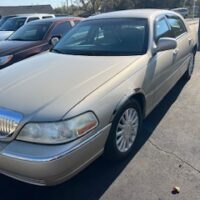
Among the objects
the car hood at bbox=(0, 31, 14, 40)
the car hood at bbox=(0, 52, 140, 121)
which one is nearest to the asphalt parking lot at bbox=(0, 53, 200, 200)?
the car hood at bbox=(0, 52, 140, 121)

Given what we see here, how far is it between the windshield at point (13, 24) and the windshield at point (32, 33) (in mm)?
4289

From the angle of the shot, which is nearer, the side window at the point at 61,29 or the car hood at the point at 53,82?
the car hood at the point at 53,82

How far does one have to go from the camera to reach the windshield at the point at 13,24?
1212 cm

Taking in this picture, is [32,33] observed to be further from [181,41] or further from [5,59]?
[181,41]

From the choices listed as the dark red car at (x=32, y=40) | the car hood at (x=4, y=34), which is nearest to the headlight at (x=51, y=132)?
the dark red car at (x=32, y=40)

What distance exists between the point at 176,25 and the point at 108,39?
6.06 feet

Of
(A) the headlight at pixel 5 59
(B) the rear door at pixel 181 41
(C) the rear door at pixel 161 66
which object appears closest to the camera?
(C) the rear door at pixel 161 66

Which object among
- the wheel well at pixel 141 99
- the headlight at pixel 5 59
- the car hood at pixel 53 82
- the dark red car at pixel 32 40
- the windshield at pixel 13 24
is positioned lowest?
the windshield at pixel 13 24

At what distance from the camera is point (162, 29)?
15.3 ft

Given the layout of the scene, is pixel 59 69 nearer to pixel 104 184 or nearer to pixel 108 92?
pixel 108 92

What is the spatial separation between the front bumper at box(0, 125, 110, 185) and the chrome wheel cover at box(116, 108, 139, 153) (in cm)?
68

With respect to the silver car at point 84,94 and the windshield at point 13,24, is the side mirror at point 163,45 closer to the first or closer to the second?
the silver car at point 84,94

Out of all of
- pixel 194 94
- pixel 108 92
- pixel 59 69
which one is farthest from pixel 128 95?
pixel 194 94

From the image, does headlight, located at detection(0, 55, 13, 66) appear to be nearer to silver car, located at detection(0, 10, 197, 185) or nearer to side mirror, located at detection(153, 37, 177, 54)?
silver car, located at detection(0, 10, 197, 185)
